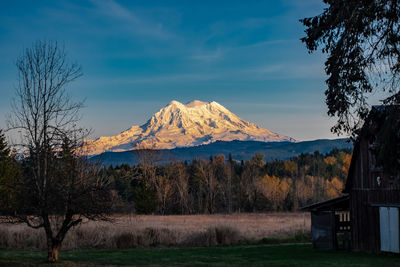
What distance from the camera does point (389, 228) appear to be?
2206 cm

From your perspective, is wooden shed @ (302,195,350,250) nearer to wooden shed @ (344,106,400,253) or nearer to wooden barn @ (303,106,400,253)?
wooden barn @ (303,106,400,253)

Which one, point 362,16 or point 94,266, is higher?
point 362,16

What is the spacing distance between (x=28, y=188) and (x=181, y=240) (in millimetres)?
14287

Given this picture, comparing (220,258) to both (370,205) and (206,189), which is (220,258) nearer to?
(370,205)

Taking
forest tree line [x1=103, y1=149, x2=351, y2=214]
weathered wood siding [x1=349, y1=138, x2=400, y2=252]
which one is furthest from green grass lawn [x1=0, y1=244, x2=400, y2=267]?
forest tree line [x1=103, y1=149, x2=351, y2=214]

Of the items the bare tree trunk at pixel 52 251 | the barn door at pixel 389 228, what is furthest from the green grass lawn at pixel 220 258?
the barn door at pixel 389 228

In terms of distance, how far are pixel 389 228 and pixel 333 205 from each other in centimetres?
420

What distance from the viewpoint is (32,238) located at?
2758cm

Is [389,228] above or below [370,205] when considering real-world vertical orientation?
below

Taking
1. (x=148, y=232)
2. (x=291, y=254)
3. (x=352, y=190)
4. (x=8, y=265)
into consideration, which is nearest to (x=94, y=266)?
(x=8, y=265)

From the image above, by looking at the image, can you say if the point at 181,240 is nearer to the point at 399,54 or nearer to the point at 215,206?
the point at 399,54

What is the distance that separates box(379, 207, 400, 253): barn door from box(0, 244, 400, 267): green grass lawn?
0.59m

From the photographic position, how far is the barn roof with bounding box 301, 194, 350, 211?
25422 mm

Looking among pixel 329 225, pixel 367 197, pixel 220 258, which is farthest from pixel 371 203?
pixel 220 258
